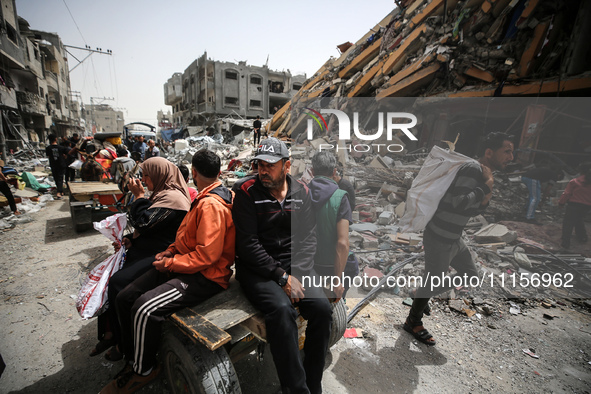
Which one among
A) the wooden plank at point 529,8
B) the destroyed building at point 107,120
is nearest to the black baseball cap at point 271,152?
the wooden plank at point 529,8

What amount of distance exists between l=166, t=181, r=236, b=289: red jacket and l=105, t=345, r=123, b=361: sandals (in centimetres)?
117

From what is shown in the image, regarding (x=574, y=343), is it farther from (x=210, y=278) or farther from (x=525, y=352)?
(x=210, y=278)

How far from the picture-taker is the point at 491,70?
5.43 meters

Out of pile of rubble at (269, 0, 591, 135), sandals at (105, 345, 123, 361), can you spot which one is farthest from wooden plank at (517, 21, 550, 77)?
sandals at (105, 345, 123, 361)

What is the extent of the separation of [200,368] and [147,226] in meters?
1.24

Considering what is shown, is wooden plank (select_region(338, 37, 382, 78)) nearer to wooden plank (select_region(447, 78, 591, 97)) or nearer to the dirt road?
wooden plank (select_region(447, 78, 591, 97))

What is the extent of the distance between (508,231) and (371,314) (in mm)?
3138

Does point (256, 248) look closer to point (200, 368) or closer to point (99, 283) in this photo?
point (200, 368)

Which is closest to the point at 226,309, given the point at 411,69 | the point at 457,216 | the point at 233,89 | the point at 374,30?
the point at 457,216

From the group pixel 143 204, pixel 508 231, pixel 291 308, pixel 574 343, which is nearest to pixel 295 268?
pixel 291 308

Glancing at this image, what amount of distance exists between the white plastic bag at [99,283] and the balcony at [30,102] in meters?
24.0

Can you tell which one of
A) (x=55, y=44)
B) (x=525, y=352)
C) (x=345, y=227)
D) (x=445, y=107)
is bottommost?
(x=525, y=352)

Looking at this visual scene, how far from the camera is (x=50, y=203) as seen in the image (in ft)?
24.5

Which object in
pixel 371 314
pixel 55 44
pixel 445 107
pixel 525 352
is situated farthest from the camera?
pixel 55 44
